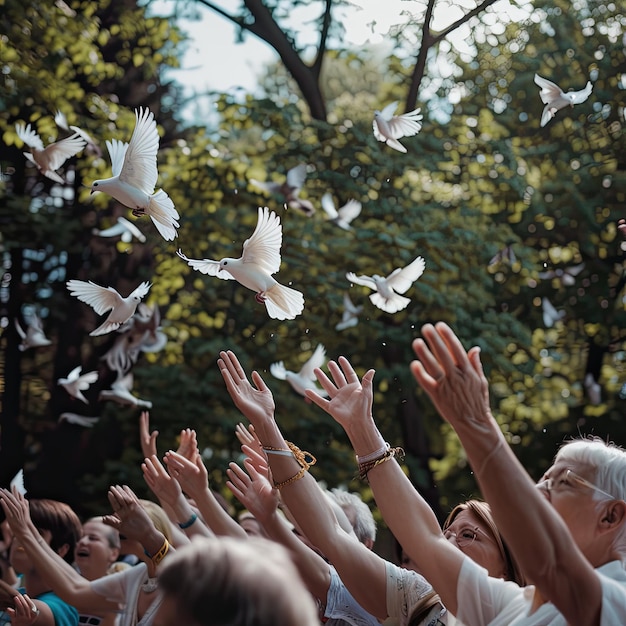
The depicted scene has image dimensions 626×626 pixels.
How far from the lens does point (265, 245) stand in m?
4.16

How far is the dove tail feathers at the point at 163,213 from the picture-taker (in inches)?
168

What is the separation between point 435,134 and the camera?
1054 cm

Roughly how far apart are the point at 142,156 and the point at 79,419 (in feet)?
18.6

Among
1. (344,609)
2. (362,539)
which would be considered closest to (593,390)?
(362,539)

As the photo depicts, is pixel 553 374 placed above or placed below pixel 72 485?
below

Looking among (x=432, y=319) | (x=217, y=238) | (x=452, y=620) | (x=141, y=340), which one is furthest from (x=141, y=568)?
(x=217, y=238)

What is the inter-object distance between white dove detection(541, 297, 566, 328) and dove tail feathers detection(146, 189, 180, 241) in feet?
21.9

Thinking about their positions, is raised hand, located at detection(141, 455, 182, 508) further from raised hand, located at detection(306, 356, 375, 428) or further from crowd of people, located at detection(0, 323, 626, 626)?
raised hand, located at detection(306, 356, 375, 428)

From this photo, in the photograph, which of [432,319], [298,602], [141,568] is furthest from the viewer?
[432,319]

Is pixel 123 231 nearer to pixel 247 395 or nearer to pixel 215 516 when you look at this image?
pixel 215 516

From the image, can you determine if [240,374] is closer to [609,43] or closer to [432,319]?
[432,319]

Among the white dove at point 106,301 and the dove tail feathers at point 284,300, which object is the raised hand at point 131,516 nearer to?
the dove tail feathers at point 284,300

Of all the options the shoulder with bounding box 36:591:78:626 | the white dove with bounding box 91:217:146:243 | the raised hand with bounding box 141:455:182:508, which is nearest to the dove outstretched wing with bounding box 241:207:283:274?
the raised hand with bounding box 141:455:182:508

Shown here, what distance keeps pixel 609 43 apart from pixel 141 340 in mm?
6097
